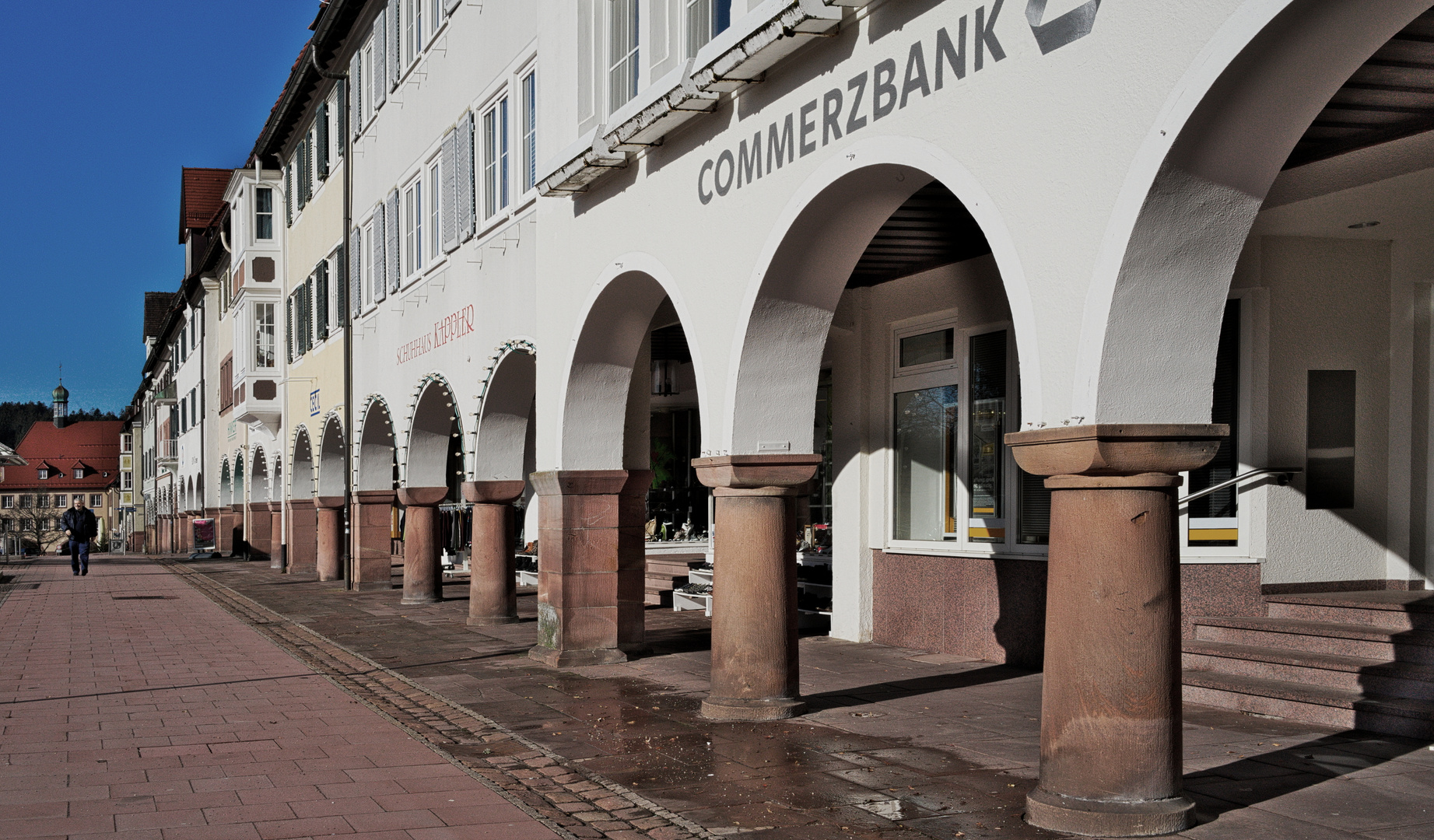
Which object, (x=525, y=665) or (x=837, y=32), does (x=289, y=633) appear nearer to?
(x=525, y=665)

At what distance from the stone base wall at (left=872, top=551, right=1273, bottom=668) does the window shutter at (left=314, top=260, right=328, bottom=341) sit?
15844 millimetres

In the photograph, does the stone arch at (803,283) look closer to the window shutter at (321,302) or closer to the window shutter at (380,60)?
the window shutter at (380,60)

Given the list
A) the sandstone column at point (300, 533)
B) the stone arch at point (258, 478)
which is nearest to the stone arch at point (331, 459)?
the sandstone column at point (300, 533)

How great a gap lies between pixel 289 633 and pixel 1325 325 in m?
11.7

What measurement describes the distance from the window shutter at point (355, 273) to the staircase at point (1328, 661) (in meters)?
16.7

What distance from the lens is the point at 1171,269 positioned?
590cm

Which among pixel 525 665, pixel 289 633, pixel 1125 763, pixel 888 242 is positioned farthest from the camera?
pixel 289 633

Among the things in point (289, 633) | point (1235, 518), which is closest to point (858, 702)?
point (1235, 518)

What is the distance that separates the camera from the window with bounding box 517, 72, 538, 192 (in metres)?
15.1

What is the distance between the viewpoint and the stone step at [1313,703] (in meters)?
8.02

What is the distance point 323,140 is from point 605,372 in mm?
16763

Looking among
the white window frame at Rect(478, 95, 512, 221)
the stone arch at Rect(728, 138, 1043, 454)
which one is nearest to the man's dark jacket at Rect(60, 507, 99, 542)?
the white window frame at Rect(478, 95, 512, 221)

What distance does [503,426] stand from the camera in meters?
16.6

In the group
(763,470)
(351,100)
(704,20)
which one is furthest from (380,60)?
(763,470)
